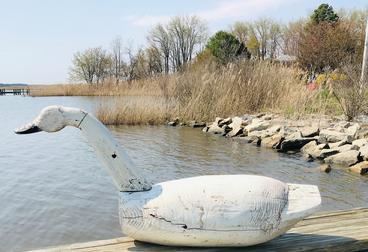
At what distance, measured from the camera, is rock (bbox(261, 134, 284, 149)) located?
407 inches

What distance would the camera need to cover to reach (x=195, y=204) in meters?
2.33

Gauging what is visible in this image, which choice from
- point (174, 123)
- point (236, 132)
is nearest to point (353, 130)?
point (236, 132)

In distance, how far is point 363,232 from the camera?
2.85m

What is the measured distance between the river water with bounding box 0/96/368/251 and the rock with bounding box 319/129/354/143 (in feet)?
3.06

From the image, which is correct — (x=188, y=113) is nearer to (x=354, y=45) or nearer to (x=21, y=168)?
(x=21, y=168)

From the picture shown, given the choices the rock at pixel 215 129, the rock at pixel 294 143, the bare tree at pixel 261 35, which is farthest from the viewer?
the bare tree at pixel 261 35

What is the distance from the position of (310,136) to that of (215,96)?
5591 mm

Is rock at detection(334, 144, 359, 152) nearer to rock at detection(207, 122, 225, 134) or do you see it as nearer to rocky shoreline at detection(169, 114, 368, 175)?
rocky shoreline at detection(169, 114, 368, 175)

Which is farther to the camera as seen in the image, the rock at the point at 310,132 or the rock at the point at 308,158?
the rock at the point at 310,132

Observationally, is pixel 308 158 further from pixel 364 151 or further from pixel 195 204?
pixel 195 204

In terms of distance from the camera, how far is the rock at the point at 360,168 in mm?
7543

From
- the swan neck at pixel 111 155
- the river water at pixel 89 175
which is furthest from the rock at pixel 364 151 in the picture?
the swan neck at pixel 111 155

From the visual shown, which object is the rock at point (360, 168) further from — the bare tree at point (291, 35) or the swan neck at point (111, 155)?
the bare tree at point (291, 35)

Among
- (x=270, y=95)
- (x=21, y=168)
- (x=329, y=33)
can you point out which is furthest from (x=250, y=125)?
(x=329, y=33)
